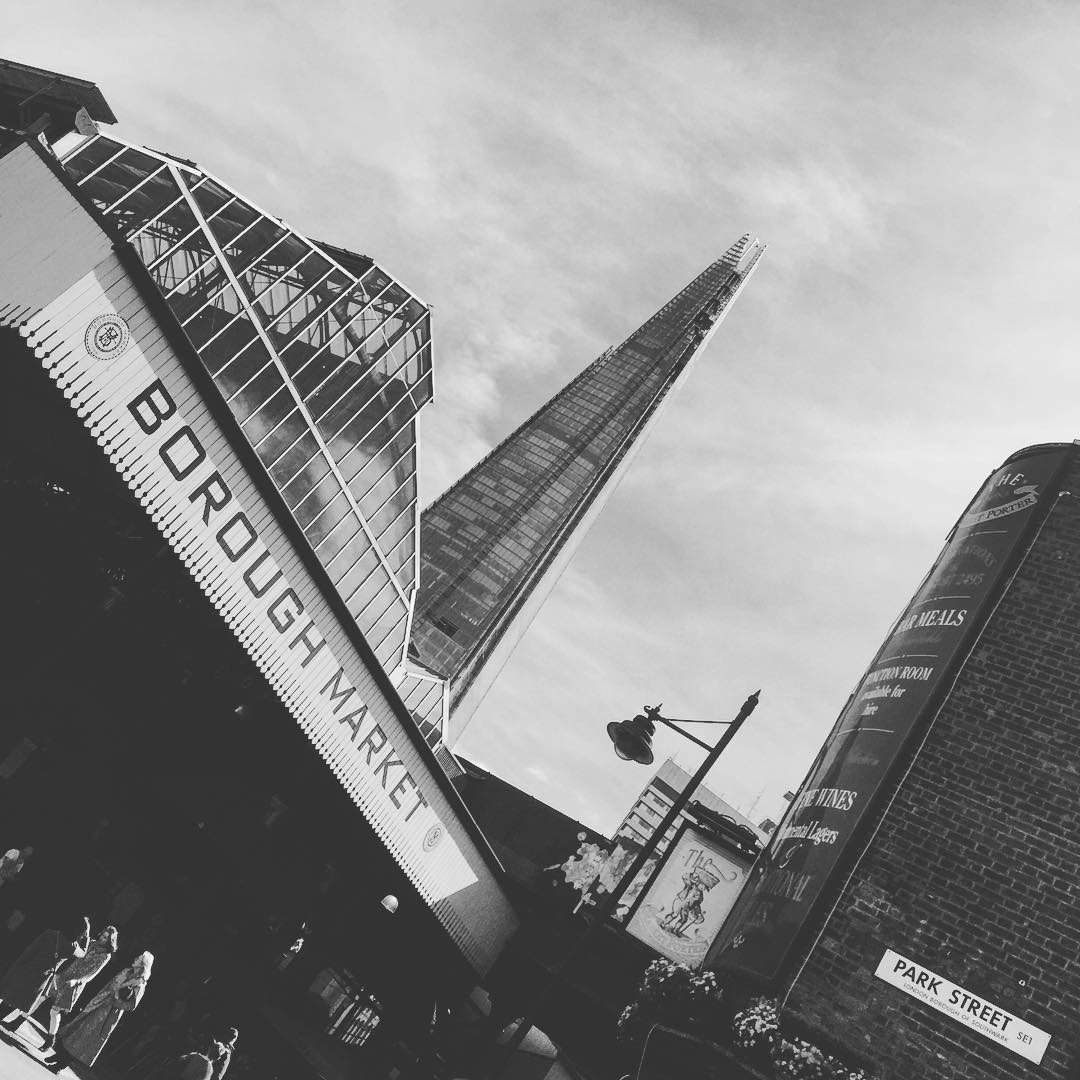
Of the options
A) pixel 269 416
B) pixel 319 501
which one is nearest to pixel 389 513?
pixel 319 501

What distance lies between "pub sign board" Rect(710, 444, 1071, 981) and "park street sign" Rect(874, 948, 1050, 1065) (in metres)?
1.30

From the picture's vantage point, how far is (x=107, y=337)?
436 inches

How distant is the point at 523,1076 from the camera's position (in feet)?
38.8

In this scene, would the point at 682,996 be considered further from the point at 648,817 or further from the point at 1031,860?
the point at 648,817

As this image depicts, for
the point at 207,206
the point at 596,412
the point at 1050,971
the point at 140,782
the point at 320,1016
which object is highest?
the point at 596,412

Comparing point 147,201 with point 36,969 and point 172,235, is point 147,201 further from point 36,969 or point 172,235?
point 36,969

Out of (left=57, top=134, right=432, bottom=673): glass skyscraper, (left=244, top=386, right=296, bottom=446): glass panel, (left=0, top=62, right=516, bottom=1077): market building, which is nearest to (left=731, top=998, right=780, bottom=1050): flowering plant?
(left=0, top=62, right=516, bottom=1077): market building

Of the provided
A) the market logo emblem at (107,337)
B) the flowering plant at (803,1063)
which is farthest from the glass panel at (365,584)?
the flowering plant at (803,1063)

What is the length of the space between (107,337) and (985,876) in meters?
14.3

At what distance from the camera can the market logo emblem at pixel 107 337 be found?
10.9m

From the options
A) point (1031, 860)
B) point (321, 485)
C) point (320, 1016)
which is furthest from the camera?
point (321, 485)

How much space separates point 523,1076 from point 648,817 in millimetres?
76819

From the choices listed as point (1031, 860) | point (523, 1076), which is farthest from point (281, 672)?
point (1031, 860)

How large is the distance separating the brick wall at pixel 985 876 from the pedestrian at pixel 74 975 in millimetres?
9144
